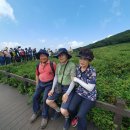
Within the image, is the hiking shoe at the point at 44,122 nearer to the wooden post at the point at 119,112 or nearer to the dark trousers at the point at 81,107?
the dark trousers at the point at 81,107

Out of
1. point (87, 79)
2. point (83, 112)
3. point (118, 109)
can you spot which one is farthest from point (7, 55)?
point (118, 109)

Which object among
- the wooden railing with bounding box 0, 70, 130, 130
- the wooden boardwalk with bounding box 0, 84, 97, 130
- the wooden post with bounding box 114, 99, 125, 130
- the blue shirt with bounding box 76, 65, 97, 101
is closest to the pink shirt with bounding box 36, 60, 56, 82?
the blue shirt with bounding box 76, 65, 97, 101

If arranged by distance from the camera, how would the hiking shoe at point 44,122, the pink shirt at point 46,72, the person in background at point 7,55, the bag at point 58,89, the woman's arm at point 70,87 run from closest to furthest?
the woman's arm at point 70,87 < the bag at point 58,89 < the hiking shoe at point 44,122 < the pink shirt at point 46,72 < the person in background at point 7,55

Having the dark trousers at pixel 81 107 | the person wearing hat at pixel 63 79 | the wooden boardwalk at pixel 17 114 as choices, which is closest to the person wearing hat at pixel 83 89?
the dark trousers at pixel 81 107

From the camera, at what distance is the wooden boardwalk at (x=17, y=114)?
4746 mm

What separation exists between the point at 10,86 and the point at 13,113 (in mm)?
3546

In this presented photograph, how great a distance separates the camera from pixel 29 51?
19766 mm

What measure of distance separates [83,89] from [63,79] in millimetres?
659

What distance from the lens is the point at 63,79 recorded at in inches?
Answer: 174

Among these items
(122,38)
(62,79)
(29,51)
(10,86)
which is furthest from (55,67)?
(122,38)

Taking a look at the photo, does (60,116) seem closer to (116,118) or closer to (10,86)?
(116,118)

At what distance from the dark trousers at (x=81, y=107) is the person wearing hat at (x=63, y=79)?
14 cm

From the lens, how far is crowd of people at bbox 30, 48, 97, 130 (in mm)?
3850

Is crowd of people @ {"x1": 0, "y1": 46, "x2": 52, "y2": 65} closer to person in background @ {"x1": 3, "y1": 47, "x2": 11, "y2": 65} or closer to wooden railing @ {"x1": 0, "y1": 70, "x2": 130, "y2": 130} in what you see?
person in background @ {"x1": 3, "y1": 47, "x2": 11, "y2": 65}
